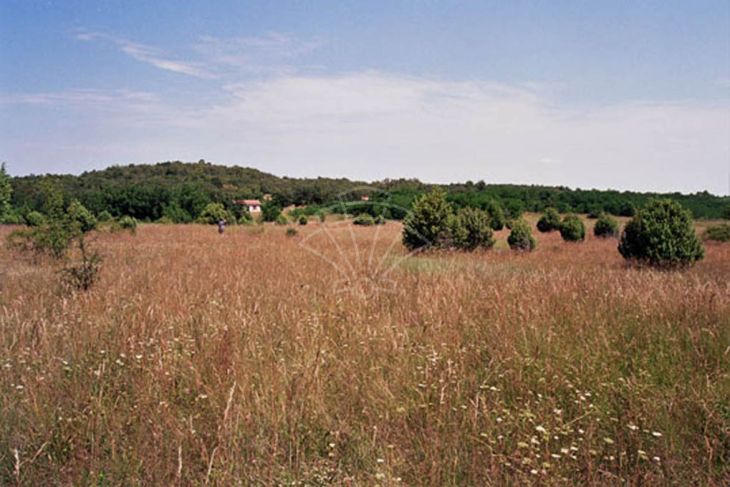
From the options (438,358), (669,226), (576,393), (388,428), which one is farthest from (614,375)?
(669,226)

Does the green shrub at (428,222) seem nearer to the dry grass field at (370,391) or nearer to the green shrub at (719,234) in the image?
the dry grass field at (370,391)

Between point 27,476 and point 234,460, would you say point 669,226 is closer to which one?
point 234,460

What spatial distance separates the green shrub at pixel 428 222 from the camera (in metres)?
14.7

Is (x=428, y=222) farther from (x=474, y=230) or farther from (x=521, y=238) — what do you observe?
(x=521, y=238)

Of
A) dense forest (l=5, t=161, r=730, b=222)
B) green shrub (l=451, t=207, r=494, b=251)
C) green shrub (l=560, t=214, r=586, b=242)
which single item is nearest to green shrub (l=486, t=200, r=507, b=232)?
dense forest (l=5, t=161, r=730, b=222)

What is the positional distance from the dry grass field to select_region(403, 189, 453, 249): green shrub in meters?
9.78

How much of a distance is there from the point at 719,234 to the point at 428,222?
14918mm

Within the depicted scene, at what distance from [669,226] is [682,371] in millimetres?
9345

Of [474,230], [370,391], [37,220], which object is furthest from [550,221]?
[370,391]

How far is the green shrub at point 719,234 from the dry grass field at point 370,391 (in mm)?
19499

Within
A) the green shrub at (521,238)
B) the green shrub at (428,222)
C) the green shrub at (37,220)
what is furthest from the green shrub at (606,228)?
the green shrub at (37,220)

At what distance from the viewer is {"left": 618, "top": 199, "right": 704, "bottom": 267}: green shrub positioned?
10.7 meters

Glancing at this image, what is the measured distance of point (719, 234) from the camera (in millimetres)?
20250

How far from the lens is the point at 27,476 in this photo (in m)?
2.05
